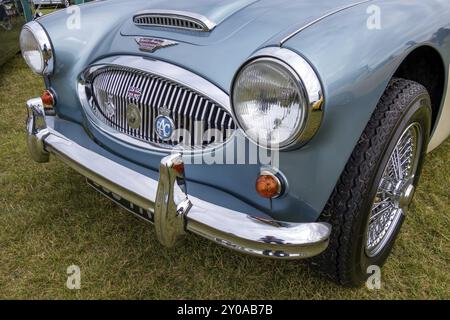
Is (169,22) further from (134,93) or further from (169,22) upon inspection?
(134,93)

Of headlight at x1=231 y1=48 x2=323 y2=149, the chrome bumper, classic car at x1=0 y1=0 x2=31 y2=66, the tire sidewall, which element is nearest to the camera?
headlight at x1=231 y1=48 x2=323 y2=149

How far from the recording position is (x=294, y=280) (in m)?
1.89

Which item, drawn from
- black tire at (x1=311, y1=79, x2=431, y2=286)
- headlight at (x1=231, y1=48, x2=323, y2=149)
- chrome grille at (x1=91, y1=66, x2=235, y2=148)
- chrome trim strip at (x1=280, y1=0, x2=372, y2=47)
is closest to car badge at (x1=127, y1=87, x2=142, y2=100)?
chrome grille at (x1=91, y1=66, x2=235, y2=148)

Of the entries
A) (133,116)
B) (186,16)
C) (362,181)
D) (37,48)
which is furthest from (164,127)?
(37,48)

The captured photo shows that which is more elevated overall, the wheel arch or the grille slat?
the grille slat

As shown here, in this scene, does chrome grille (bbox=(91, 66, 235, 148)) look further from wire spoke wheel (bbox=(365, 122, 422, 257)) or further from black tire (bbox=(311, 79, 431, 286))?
wire spoke wheel (bbox=(365, 122, 422, 257))

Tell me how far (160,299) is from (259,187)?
0.72m

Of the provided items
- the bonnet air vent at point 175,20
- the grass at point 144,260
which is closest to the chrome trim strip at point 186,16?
the bonnet air vent at point 175,20

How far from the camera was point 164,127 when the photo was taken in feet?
5.58

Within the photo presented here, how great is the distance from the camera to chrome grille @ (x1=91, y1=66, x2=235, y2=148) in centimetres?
158

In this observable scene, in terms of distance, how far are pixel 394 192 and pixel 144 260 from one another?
45.0 inches

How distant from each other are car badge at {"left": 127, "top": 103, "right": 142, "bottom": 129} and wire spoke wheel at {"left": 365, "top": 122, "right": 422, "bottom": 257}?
1008 mm
